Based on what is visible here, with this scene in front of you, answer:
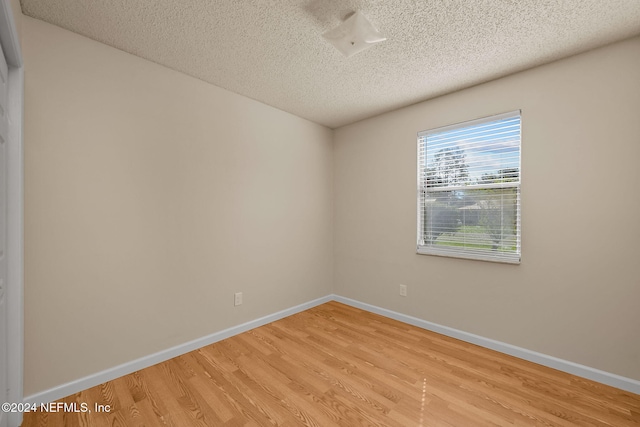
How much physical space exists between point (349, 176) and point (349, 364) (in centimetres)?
237

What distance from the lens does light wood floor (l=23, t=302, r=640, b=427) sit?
167 cm

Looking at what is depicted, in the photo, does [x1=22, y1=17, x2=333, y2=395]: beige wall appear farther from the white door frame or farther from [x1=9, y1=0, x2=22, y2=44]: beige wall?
the white door frame

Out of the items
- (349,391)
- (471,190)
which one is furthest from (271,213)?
(471,190)

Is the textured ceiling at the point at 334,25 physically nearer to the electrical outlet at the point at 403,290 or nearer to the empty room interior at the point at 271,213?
the empty room interior at the point at 271,213

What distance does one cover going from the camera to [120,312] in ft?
6.90

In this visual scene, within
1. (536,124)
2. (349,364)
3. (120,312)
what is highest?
(536,124)

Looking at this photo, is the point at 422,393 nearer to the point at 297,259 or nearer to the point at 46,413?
the point at 297,259

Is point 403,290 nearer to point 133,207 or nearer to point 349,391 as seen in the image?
point 349,391

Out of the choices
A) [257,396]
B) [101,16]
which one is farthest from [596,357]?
[101,16]

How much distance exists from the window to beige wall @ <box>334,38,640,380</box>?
85 millimetres

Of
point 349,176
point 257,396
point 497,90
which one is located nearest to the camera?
point 257,396

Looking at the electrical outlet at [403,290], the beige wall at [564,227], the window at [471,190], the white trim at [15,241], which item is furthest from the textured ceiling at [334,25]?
the electrical outlet at [403,290]

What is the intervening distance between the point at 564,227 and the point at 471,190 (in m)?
0.79

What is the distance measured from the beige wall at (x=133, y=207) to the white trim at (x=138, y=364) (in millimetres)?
42
